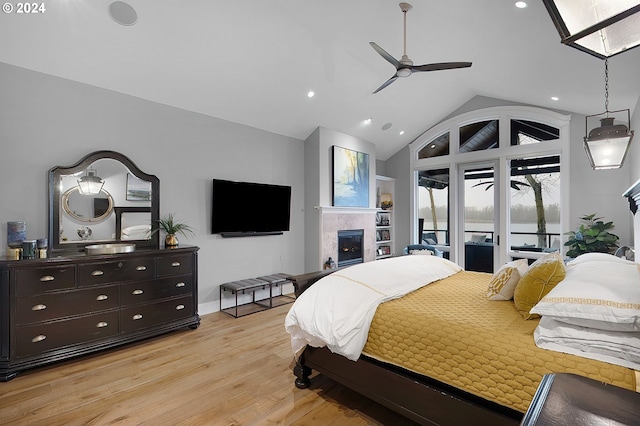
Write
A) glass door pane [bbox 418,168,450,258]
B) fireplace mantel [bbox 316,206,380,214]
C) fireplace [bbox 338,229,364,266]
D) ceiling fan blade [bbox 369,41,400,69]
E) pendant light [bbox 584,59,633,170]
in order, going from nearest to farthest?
pendant light [bbox 584,59,633,170] → ceiling fan blade [bbox 369,41,400,69] → fireplace mantel [bbox 316,206,380,214] → fireplace [bbox 338,229,364,266] → glass door pane [bbox 418,168,450,258]

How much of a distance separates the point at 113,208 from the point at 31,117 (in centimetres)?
112

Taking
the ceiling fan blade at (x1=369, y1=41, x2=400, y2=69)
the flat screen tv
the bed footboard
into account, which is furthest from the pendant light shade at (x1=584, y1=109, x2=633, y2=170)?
the flat screen tv

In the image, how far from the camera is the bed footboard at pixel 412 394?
1.61m

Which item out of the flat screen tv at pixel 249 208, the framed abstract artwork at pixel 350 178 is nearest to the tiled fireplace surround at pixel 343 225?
the framed abstract artwork at pixel 350 178

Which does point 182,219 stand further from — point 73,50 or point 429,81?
point 429,81

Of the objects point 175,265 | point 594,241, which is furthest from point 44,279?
point 594,241

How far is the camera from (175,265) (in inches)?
144

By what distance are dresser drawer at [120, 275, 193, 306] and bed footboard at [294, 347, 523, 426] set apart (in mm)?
2040

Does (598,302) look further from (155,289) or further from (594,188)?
(594,188)

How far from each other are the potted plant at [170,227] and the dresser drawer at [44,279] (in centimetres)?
101

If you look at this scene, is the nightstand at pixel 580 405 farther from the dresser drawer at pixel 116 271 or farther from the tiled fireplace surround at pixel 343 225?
the tiled fireplace surround at pixel 343 225

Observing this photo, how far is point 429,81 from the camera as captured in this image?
4934mm

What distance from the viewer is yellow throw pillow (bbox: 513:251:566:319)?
1919 mm

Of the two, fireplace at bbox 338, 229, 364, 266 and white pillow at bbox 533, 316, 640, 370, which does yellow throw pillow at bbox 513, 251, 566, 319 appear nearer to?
white pillow at bbox 533, 316, 640, 370
